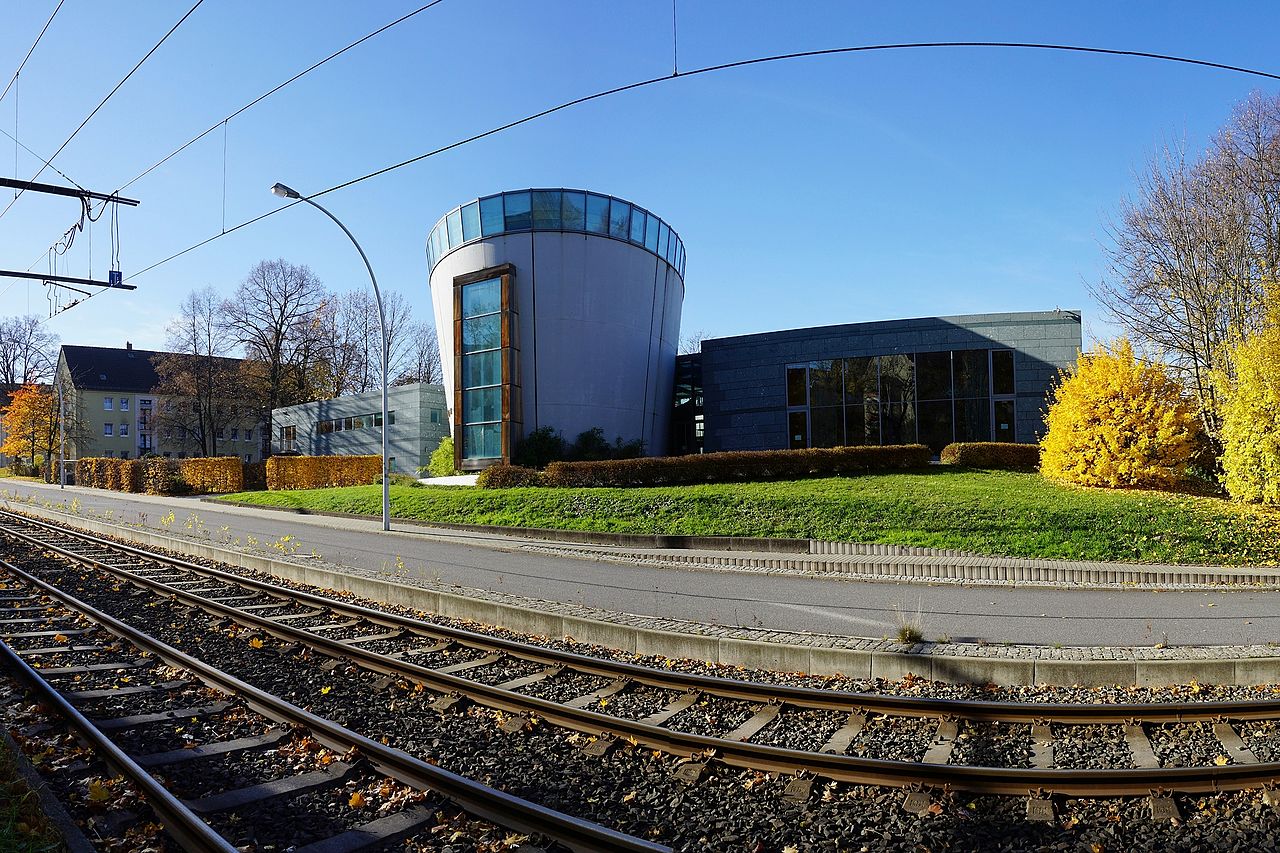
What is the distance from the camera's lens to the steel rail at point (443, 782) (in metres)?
4.00

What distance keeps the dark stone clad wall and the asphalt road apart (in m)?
17.6

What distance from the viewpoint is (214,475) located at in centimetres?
4234

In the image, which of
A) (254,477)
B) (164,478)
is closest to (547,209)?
(254,477)

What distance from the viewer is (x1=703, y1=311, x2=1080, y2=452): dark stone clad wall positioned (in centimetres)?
2895

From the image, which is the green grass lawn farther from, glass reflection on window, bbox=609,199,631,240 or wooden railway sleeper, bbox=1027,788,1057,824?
glass reflection on window, bbox=609,199,631,240

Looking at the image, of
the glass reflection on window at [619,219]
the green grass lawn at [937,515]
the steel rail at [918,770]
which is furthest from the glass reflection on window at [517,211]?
the steel rail at [918,770]

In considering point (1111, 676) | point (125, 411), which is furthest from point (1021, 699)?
point (125, 411)

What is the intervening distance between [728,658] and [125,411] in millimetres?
98133

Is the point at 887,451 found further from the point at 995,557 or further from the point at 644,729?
the point at 644,729

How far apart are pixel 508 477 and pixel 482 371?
22.7 feet

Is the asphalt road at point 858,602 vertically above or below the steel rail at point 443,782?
below

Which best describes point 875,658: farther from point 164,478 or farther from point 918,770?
point 164,478

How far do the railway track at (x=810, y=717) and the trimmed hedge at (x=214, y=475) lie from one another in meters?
38.2

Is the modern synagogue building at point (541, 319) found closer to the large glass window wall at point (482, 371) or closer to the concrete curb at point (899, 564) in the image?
the large glass window wall at point (482, 371)
